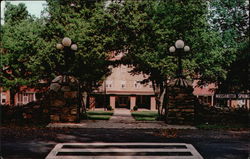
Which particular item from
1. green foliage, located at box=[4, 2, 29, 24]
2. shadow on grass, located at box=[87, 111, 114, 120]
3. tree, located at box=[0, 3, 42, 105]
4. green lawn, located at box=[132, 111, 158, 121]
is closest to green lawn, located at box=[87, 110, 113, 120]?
shadow on grass, located at box=[87, 111, 114, 120]

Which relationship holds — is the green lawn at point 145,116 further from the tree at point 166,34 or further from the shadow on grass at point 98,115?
the shadow on grass at point 98,115

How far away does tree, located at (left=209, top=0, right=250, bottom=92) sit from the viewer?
2520cm

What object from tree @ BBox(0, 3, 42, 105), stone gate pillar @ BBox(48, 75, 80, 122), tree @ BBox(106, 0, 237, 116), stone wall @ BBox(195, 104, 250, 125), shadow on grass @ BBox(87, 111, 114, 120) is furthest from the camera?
tree @ BBox(0, 3, 42, 105)

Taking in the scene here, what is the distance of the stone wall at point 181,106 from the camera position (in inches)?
567

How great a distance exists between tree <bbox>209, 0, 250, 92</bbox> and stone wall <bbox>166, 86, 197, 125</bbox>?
1124 centimetres

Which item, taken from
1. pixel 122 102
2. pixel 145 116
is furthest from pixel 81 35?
pixel 122 102

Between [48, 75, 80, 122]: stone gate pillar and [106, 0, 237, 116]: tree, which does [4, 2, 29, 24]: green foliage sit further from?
[48, 75, 80, 122]: stone gate pillar

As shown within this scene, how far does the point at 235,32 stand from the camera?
25578 mm

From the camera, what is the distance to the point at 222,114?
15.6 meters

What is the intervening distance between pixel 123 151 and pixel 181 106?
6.99 metres

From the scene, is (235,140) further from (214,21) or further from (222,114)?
(214,21)

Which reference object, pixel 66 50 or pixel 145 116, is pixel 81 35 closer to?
pixel 66 50

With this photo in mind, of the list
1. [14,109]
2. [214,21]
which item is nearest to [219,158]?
[14,109]

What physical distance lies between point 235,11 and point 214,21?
271 cm
